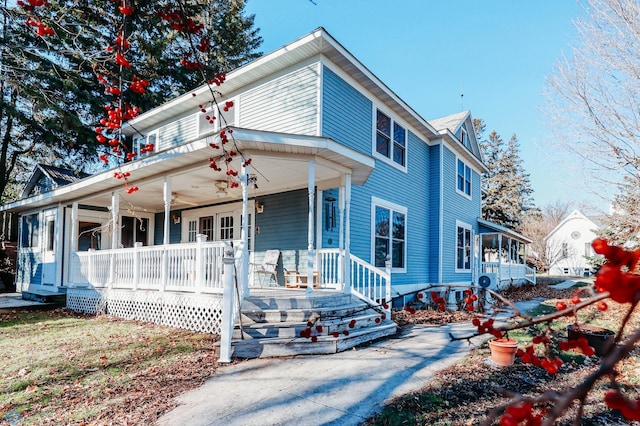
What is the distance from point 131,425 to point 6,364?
3246mm

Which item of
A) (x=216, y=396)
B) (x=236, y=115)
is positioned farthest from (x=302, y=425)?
(x=236, y=115)

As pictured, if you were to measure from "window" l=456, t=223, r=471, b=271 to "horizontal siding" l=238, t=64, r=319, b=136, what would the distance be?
8.75 m

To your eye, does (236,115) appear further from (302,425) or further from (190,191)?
(302,425)

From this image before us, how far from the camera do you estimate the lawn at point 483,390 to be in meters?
3.69

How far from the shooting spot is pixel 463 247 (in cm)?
1534

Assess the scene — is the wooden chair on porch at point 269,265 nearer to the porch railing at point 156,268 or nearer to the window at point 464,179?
the porch railing at point 156,268

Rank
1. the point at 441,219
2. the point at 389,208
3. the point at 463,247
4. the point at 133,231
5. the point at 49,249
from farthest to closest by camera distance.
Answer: the point at 463,247 < the point at 133,231 < the point at 441,219 < the point at 49,249 < the point at 389,208

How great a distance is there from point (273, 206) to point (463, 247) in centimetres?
904

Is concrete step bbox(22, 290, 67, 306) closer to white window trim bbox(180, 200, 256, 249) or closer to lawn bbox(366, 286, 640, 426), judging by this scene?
white window trim bbox(180, 200, 256, 249)

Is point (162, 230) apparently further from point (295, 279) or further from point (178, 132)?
point (295, 279)

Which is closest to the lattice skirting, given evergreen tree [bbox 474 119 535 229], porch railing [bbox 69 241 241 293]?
porch railing [bbox 69 241 241 293]

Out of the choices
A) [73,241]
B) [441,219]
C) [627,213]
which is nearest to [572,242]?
[627,213]

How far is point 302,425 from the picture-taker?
354 cm

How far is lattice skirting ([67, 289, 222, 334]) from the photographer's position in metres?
7.06
